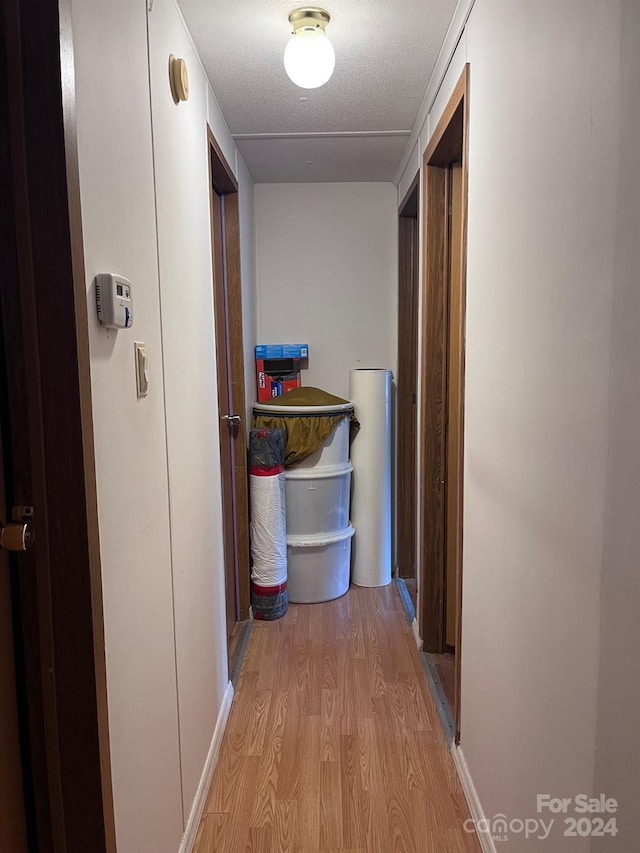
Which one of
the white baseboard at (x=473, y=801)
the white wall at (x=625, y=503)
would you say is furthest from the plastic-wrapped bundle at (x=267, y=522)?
the white wall at (x=625, y=503)

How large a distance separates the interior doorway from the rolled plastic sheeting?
2.24ft

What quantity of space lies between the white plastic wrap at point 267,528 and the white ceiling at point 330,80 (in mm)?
1597

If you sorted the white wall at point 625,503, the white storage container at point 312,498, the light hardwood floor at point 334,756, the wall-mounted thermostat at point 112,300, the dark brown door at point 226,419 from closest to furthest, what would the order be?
the white wall at point 625,503
the wall-mounted thermostat at point 112,300
the light hardwood floor at point 334,756
the dark brown door at point 226,419
the white storage container at point 312,498

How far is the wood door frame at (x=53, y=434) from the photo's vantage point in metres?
0.86

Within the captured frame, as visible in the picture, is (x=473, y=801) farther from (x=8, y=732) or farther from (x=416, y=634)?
(x=8, y=732)

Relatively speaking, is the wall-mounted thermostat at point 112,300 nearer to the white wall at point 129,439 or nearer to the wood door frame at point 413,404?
the white wall at point 129,439

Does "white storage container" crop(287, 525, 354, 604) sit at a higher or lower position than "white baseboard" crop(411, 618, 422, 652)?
higher

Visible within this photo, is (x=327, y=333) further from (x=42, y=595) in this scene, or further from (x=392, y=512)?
(x=42, y=595)

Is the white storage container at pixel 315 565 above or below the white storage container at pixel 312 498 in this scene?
below

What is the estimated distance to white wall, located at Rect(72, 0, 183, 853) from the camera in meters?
0.99

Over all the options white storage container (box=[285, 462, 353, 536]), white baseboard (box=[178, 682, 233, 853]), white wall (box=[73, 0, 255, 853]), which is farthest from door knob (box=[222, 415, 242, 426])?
white baseboard (box=[178, 682, 233, 853])

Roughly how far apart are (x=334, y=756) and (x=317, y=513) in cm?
129

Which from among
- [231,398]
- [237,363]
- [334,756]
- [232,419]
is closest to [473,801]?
[334,756]

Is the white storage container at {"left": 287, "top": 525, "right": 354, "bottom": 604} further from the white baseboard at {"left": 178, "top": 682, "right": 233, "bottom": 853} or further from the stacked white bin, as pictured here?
the white baseboard at {"left": 178, "top": 682, "right": 233, "bottom": 853}
